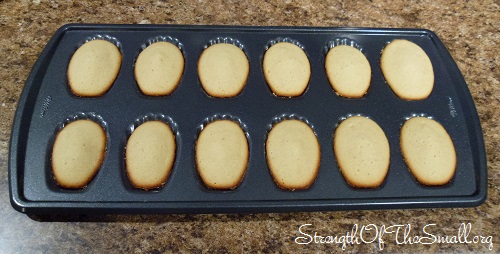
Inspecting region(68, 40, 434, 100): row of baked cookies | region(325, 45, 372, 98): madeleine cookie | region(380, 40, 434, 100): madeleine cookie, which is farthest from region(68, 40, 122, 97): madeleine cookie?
region(380, 40, 434, 100): madeleine cookie

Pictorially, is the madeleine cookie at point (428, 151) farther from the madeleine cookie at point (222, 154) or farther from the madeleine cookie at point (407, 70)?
the madeleine cookie at point (222, 154)

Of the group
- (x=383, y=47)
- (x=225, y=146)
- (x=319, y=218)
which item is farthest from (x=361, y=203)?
(x=383, y=47)

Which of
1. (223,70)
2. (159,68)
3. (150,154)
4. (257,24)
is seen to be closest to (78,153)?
(150,154)

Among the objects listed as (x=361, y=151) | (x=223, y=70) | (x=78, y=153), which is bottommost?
(x=78, y=153)

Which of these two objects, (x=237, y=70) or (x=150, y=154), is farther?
(x=237, y=70)

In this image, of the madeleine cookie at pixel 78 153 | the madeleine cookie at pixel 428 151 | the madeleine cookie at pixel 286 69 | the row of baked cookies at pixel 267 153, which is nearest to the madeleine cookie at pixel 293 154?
the row of baked cookies at pixel 267 153

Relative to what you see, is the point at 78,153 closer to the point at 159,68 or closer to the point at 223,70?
the point at 159,68
